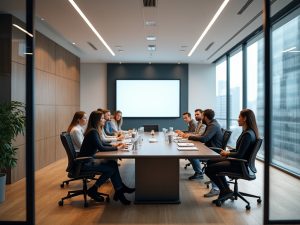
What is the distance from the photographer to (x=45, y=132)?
7363mm

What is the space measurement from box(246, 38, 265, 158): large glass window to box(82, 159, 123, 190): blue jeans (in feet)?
14.0

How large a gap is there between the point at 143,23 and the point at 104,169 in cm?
318

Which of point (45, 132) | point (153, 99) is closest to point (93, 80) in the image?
A: point (153, 99)

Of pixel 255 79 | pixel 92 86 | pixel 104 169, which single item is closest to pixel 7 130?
pixel 104 169

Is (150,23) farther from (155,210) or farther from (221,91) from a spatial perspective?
(221,91)

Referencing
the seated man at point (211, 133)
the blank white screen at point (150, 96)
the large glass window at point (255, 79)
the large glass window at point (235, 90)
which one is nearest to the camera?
the seated man at point (211, 133)

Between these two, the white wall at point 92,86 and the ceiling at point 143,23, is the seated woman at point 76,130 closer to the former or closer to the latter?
the ceiling at point 143,23

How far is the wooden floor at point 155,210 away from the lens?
372cm

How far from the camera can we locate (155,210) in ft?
13.4

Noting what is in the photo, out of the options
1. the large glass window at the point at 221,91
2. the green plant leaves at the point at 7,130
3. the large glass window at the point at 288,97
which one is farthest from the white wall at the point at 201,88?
the green plant leaves at the point at 7,130

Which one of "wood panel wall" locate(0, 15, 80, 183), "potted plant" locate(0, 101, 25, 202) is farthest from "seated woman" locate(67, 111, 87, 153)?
"wood panel wall" locate(0, 15, 80, 183)

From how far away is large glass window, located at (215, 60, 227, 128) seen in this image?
10938 mm

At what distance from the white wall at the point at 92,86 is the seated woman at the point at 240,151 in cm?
767

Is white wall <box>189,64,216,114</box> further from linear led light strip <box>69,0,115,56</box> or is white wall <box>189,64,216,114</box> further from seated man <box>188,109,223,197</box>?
seated man <box>188,109,223,197</box>
